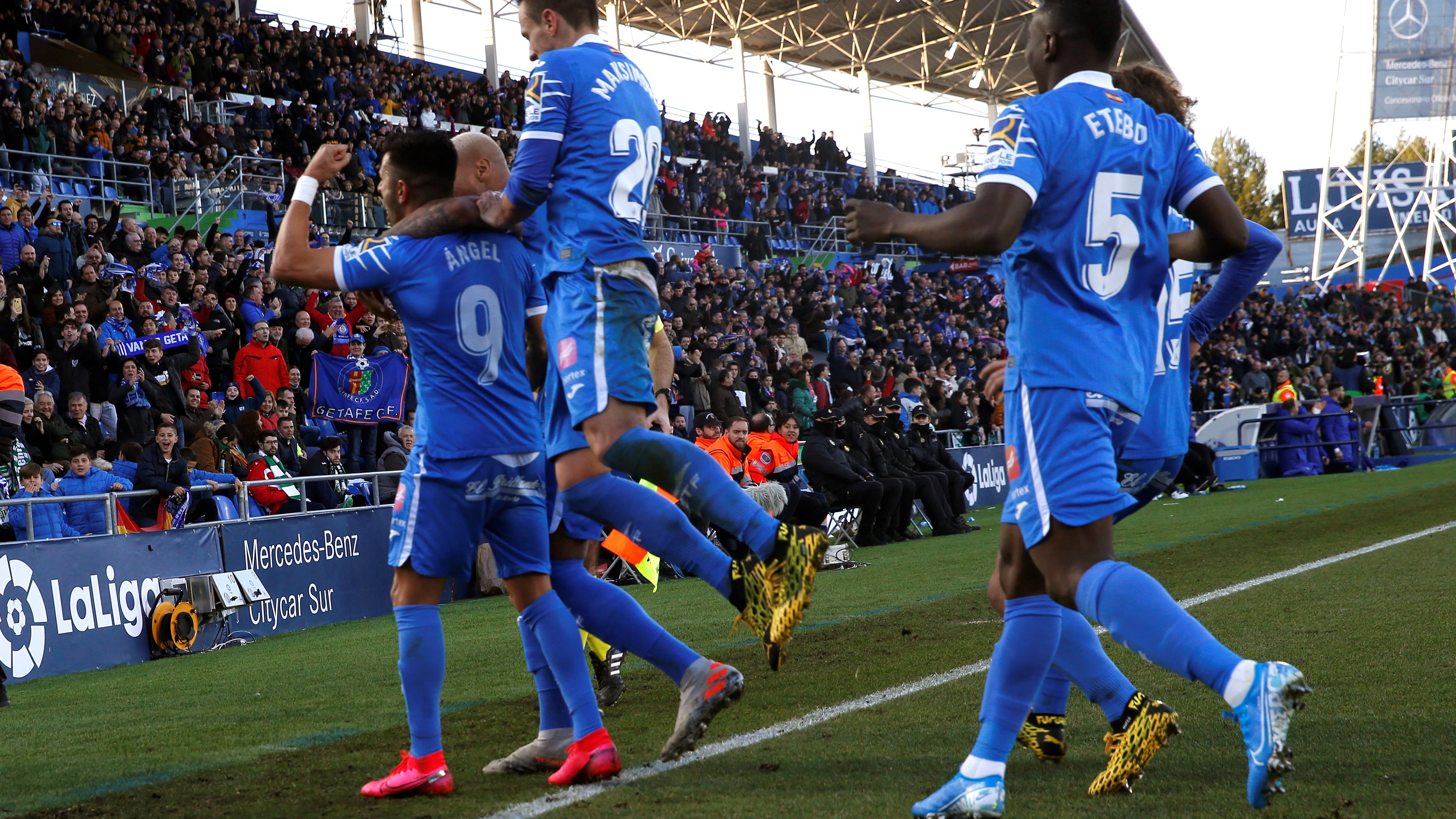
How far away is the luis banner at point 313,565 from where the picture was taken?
33.0ft

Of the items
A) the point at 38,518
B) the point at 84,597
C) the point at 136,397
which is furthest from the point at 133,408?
the point at 84,597

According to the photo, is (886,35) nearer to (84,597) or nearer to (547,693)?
(84,597)

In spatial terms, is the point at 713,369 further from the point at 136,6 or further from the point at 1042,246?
the point at 1042,246

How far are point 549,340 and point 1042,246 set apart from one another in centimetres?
145

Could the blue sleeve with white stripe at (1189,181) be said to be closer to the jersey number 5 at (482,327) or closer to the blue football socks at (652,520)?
the blue football socks at (652,520)

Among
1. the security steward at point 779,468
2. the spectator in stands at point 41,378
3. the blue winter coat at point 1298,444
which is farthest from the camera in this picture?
the blue winter coat at point 1298,444

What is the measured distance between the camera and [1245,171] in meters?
73.4

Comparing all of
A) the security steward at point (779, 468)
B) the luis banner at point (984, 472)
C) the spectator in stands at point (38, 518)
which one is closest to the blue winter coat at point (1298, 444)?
the luis banner at point (984, 472)

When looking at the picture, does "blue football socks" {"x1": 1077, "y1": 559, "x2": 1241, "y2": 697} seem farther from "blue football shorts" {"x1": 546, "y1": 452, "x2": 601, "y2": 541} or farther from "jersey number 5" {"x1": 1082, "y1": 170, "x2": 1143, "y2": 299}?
"blue football shorts" {"x1": 546, "y1": 452, "x2": 601, "y2": 541}

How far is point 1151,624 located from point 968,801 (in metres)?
0.60

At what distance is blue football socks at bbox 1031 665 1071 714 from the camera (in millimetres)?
3883

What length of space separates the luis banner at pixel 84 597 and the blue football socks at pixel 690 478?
632cm

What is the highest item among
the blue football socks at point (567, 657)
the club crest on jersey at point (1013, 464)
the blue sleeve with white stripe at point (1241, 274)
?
the blue sleeve with white stripe at point (1241, 274)

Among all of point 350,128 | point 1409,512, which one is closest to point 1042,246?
point 1409,512
